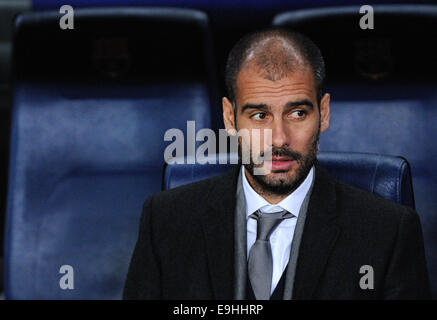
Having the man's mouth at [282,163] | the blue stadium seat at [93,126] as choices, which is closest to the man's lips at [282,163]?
the man's mouth at [282,163]

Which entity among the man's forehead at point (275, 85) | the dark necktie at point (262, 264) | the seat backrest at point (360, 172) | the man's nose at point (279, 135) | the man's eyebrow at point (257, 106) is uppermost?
the man's forehead at point (275, 85)

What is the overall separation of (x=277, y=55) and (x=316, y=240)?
0.27 metres

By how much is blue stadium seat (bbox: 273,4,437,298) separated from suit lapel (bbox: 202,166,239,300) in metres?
0.52

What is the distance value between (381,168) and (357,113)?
1.37ft

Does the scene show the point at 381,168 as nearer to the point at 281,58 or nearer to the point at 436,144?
the point at 281,58

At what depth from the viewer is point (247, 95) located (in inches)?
35.8

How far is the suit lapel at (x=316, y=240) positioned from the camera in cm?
88

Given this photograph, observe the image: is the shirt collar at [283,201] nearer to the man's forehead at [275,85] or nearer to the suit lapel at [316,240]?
the suit lapel at [316,240]

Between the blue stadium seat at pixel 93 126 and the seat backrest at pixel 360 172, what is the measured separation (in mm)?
335

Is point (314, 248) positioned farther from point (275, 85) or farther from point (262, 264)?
point (275, 85)

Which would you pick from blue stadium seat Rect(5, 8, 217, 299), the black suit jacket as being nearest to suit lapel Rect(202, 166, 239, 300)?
the black suit jacket

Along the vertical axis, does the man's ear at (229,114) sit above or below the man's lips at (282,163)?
above

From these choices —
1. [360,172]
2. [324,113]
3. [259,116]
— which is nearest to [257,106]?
[259,116]

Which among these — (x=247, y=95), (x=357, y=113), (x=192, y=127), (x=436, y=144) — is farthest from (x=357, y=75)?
(x=247, y=95)
